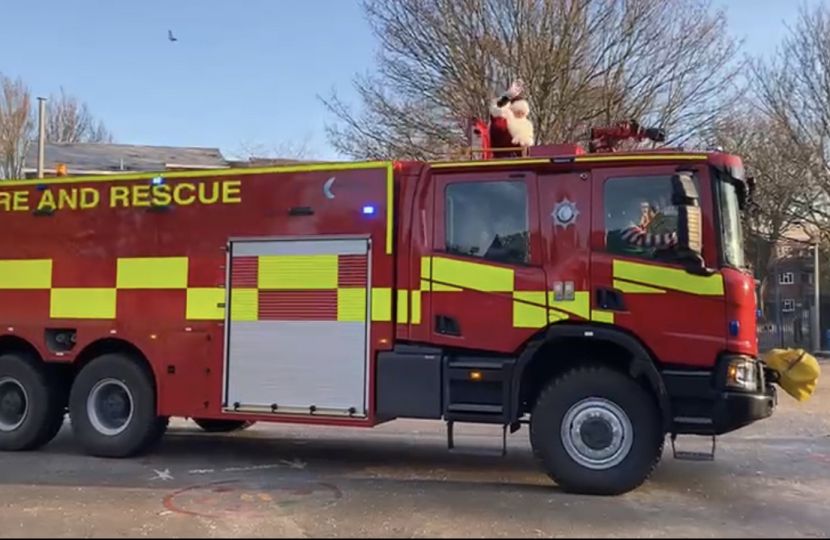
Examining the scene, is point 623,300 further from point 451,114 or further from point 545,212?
point 451,114

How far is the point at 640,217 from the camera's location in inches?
300

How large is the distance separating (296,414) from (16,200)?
13.3 feet

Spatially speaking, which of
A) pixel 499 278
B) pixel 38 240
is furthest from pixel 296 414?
pixel 38 240

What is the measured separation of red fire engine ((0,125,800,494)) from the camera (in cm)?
750

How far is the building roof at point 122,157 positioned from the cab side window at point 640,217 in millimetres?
27788

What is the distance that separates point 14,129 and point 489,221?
36.6 meters

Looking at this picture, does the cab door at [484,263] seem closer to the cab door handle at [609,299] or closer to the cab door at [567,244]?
the cab door at [567,244]

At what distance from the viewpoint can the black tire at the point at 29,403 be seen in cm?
971

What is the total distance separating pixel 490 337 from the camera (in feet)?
26.1

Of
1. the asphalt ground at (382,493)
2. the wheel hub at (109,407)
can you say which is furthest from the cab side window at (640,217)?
the wheel hub at (109,407)

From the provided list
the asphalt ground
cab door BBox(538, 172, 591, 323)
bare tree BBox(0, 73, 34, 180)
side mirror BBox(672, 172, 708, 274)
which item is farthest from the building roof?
side mirror BBox(672, 172, 708, 274)

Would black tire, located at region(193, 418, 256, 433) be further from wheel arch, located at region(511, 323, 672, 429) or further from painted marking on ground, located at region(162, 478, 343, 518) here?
wheel arch, located at region(511, 323, 672, 429)

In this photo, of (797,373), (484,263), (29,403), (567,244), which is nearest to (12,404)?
(29,403)

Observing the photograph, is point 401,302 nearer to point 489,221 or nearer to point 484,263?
point 484,263
